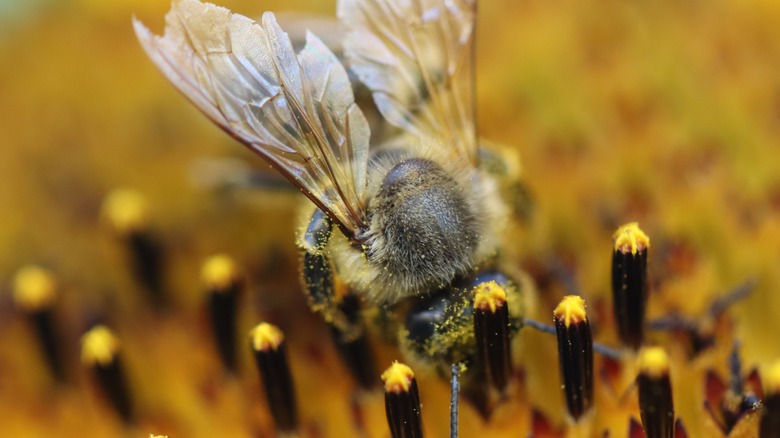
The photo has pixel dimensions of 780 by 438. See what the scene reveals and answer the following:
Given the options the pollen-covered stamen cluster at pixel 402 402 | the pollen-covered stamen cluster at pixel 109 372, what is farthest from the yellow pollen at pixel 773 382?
the pollen-covered stamen cluster at pixel 109 372

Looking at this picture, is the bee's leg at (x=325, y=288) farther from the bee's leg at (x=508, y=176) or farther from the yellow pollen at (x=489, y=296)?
the bee's leg at (x=508, y=176)

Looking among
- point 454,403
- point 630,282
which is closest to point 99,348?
point 454,403

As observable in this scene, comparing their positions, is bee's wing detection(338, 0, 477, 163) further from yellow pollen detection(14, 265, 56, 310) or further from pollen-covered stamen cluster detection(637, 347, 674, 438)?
yellow pollen detection(14, 265, 56, 310)

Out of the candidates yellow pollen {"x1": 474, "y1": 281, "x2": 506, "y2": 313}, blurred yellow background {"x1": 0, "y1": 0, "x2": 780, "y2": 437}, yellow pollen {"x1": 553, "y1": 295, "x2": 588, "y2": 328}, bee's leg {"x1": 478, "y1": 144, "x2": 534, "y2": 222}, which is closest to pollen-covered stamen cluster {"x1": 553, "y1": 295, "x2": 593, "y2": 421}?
yellow pollen {"x1": 553, "y1": 295, "x2": 588, "y2": 328}

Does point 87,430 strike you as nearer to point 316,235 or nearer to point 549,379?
point 316,235

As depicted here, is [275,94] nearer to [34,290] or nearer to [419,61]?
[419,61]

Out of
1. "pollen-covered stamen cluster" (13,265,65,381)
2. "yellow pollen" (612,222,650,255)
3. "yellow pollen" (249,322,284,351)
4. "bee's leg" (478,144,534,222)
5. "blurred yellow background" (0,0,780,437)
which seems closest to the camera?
"yellow pollen" (612,222,650,255)

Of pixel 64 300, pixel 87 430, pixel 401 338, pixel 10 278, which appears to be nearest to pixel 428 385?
pixel 401 338
